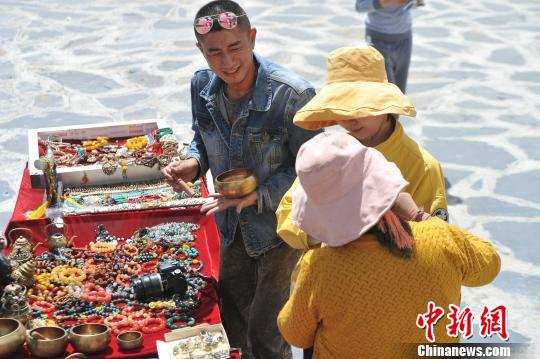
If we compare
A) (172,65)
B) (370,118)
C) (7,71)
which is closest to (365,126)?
(370,118)

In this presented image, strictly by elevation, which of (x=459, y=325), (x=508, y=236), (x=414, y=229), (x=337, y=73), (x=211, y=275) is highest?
(x=337, y=73)

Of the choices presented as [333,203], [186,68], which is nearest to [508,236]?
[333,203]

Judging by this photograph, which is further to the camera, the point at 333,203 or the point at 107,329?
the point at 107,329

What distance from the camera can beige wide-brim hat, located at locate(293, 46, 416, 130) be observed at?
8.87ft

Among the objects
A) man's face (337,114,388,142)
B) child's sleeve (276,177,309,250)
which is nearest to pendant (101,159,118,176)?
child's sleeve (276,177,309,250)

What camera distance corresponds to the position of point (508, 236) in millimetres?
5801

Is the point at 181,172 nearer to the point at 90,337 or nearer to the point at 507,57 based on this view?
the point at 90,337

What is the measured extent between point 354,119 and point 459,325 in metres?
0.85

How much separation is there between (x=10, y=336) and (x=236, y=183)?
1.05m

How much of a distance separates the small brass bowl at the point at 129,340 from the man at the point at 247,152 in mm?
572

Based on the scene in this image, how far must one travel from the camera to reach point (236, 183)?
3.06 meters

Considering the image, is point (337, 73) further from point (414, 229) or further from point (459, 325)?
point (459, 325)

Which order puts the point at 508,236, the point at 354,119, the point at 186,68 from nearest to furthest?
the point at 354,119 → the point at 508,236 → the point at 186,68

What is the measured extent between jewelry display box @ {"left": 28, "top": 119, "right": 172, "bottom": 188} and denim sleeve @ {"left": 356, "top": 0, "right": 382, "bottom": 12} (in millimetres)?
2040
